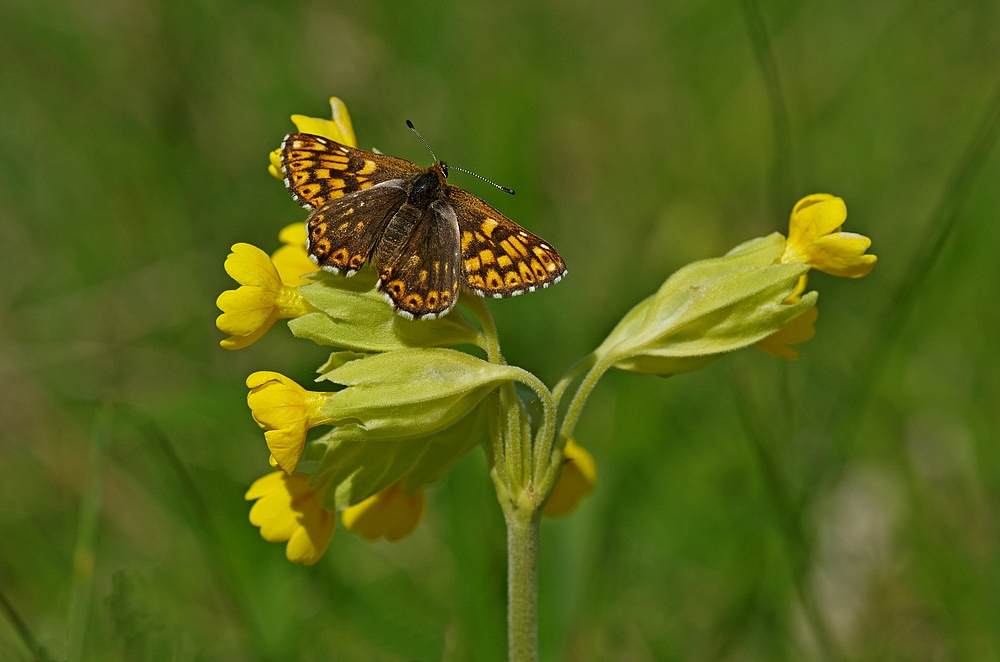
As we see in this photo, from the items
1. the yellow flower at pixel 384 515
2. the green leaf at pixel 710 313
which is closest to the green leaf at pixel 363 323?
the green leaf at pixel 710 313

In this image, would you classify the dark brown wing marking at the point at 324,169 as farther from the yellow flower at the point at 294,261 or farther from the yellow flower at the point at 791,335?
the yellow flower at the point at 791,335

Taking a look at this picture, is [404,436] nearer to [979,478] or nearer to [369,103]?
[979,478]

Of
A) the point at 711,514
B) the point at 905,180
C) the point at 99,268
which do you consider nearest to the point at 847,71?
the point at 905,180

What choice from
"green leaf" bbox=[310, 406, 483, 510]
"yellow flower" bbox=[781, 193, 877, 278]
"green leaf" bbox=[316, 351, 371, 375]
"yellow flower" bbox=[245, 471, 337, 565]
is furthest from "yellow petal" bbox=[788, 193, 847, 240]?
"yellow flower" bbox=[245, 471, 337, 565]

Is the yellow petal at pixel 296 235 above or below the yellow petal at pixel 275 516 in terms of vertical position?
above

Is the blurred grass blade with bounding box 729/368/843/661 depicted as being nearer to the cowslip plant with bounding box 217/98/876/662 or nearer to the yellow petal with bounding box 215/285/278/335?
the cowslip plant with bounding box 217/98/876/662

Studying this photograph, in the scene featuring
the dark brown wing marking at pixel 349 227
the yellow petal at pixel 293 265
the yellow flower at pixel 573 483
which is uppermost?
the dark brown wing marking at pixel 349 227
